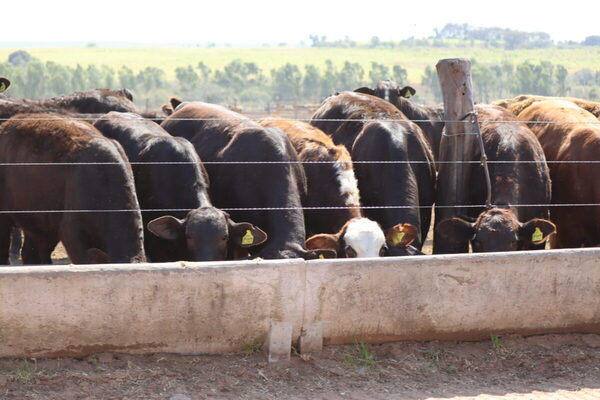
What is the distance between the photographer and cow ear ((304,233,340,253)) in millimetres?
7176

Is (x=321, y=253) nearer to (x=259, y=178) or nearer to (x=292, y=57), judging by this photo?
(x=259, y=178)

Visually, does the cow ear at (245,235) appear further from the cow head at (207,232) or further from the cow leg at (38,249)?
the cow leg at (38,249)

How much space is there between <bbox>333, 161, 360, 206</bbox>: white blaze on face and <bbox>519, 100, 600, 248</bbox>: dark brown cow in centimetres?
206

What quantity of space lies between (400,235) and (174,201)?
1999 mm

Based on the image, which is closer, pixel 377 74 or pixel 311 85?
pixel 311 85

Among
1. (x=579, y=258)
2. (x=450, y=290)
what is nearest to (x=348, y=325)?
(x=450, y=290)

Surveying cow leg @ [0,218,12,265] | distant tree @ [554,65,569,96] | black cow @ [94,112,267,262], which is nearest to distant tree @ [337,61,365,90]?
distant tree @ [554,65,569,96]

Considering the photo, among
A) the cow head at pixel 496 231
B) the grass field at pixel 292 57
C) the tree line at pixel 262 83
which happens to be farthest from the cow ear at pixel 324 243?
the grass field at pixel 292 57

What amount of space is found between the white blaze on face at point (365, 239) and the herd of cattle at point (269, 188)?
0.4 inches

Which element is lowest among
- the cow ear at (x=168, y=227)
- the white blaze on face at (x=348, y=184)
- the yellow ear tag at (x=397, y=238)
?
the yellow ear tag at (x=397, y=238)

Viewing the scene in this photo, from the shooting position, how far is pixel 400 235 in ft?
23.8

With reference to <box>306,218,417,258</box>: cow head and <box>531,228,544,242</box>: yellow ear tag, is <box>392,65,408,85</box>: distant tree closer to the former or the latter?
<box>531,228,544,242</box>: yellow ear tag

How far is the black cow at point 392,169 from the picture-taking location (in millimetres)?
7953

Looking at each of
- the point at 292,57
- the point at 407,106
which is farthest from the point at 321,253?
the point at 292,57
